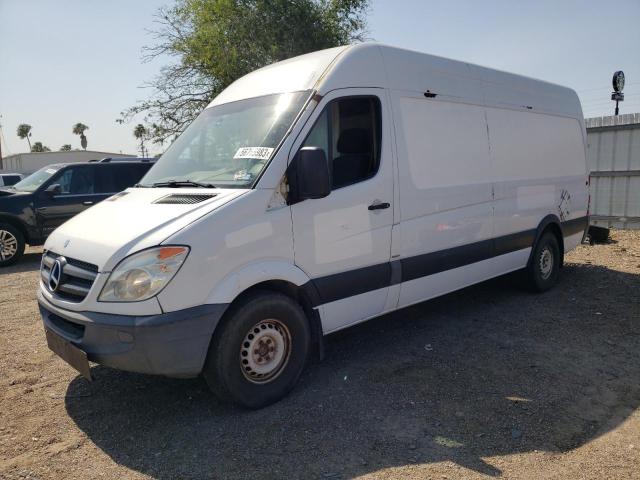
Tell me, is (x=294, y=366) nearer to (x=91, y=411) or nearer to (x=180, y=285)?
(x=180, y=285)

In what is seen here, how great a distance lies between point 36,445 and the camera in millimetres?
3189

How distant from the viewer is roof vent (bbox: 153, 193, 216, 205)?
3.41 m

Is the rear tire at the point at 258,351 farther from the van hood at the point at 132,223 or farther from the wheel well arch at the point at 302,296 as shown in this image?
the van hood at the point at 132,223

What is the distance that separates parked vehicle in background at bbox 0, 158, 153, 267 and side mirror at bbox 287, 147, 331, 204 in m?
7.73

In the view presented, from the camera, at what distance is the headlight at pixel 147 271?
3.02m

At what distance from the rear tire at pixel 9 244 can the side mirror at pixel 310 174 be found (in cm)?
796

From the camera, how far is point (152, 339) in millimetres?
2998

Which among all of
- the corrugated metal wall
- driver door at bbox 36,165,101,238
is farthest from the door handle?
the corrugated metal wall

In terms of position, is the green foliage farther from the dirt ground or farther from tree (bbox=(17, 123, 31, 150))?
the dirt ground

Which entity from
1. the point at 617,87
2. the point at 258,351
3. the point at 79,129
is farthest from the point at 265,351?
the point at 79,129

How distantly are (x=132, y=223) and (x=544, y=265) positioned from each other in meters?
5.25

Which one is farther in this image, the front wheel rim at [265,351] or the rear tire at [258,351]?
the front wheel rim at [265,351]

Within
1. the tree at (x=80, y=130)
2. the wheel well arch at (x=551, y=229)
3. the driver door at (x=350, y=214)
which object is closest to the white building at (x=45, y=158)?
the tree at (x=80, y=130)

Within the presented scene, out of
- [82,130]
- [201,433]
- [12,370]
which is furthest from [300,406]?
[82,130]
